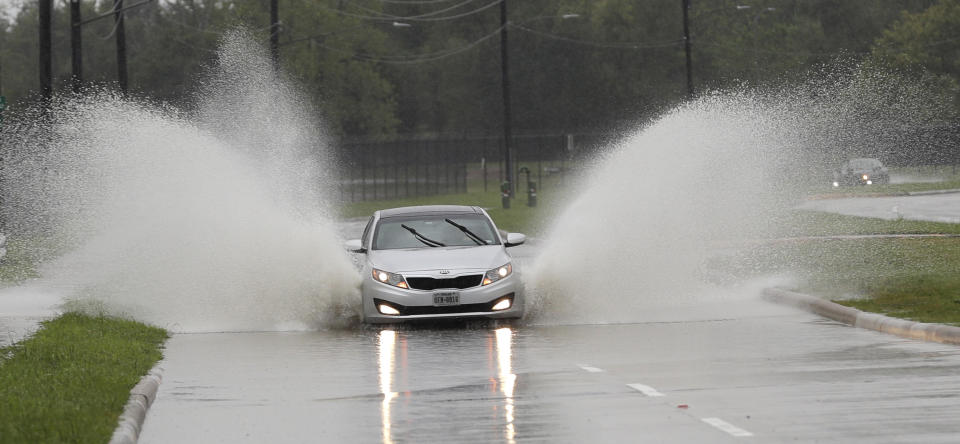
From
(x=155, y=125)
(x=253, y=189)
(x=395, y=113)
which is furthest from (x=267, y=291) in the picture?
(x=395, y=113)

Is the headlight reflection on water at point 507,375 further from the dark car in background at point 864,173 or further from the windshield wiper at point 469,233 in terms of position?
the dark car in background at point 864,173

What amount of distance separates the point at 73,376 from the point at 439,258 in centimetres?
625

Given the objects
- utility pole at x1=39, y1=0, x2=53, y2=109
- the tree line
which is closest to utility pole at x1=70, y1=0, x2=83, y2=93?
utility pole at x1=39, y1=0, x2=53, y2=109

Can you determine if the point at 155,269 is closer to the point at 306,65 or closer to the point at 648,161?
the point at 648,161

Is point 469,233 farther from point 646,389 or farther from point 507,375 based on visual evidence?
point 646,389

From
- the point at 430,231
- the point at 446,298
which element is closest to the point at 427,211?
the point at 430,231

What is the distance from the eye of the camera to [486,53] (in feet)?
399

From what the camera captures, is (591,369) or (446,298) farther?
(446,298)

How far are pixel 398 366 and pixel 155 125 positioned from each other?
11650mm

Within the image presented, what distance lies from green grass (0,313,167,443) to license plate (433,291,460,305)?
3036 mm

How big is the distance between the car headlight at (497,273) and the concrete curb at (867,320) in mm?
3753

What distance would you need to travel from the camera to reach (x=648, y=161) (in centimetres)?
2609

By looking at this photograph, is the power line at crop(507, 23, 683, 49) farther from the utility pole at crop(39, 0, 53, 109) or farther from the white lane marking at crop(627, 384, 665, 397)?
the white lane marking at crop(627, 384, 665, 397)

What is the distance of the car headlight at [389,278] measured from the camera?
62.0ft
